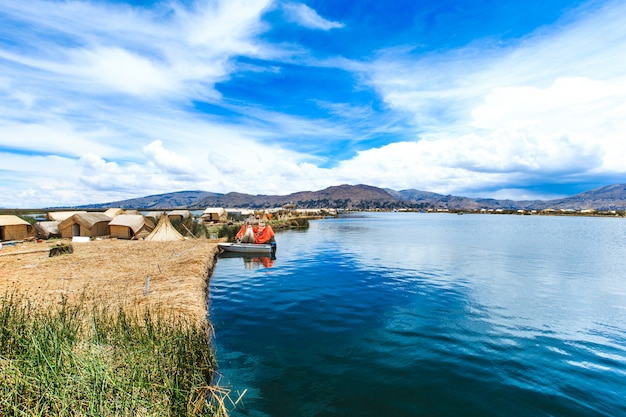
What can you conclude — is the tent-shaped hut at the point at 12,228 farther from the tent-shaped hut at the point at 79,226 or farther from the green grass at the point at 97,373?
the green grass at the point at 97,373

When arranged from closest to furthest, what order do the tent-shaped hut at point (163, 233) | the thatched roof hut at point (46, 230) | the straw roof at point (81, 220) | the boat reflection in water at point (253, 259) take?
the boat reflection in water at point (253, 259), the tent-shaped hut at point (163, 233), the thatched roof hut at point (46, 230), the straw roof at point (81, 220)

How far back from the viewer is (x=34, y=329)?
253 inches

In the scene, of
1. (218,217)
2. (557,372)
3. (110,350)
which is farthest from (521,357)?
(218,217)

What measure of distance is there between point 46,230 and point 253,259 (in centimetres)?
2581

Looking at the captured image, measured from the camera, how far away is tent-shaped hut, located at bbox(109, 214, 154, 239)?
119 feet

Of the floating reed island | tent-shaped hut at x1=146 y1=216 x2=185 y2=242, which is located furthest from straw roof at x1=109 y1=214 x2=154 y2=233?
the floating reed island

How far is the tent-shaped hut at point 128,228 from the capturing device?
119 ft

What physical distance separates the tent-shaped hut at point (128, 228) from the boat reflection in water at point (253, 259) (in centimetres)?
1226

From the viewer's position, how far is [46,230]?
34531 millimetres

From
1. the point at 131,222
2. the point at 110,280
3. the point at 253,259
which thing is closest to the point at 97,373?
the point at 110,280

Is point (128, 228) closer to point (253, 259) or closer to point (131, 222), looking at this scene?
point (131, 222)

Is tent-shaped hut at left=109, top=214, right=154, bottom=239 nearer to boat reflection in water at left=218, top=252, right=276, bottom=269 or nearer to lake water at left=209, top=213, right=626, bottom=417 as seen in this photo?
boat reflection in water at left=218, top=252, right=276, bottom=269

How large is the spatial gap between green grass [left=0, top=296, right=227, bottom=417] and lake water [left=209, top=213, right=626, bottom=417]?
2.46 m

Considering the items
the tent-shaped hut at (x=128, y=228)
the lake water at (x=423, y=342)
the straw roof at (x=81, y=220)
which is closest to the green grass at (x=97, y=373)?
the lake water at (x=423, y=342)
